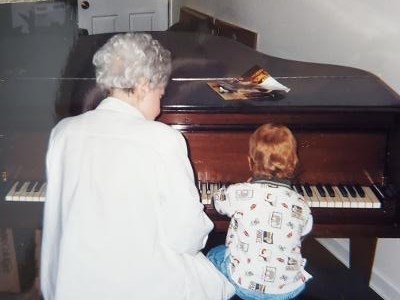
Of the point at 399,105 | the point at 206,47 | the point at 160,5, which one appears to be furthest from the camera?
the point at 160,5

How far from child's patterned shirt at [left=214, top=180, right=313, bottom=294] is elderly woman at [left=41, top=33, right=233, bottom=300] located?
18 centimetres

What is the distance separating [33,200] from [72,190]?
0.83 m

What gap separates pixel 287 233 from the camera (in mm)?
1872

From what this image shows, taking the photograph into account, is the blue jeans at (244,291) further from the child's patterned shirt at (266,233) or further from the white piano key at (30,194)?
the white piano key at (30,194)

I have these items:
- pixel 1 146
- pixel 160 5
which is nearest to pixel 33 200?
pixel 1 146

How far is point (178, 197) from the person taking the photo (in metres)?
1.62

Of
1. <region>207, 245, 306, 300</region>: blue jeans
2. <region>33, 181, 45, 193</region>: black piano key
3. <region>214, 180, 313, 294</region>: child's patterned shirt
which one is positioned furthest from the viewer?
<region>33, 181, 45, 193</region>: black piano key

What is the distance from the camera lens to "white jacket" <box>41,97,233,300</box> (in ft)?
5.15

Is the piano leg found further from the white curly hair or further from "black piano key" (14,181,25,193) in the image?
"black piano key" (14,181,25,193)

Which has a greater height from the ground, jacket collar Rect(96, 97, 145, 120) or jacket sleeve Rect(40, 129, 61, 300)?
jacket collar Rect(96, 97, 145, 120)

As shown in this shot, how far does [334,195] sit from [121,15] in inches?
189

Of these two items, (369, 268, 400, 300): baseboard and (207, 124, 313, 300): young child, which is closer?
(207, 124, 313, 300): young child

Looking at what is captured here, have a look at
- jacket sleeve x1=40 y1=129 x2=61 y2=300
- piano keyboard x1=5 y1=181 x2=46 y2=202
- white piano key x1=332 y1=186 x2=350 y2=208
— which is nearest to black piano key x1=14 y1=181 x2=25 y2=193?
piano keyboard x1=5 y1=181 x2=46 y2=202

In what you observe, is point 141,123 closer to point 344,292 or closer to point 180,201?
point 180,201
